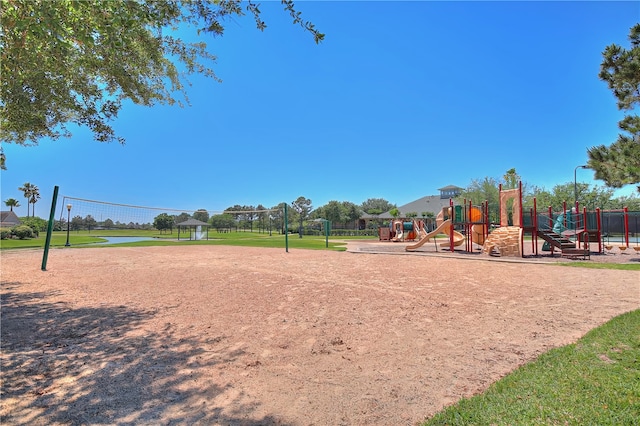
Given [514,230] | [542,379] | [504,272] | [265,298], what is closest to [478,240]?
[514,230]

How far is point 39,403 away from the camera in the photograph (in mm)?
2688

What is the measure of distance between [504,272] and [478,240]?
10.6 meters

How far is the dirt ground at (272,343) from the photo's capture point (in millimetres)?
2686

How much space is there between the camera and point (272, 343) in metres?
4.14

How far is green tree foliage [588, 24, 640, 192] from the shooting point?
5527 mm

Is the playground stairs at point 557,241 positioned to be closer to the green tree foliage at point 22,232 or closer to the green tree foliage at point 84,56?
the green tree foliage at point 84,56

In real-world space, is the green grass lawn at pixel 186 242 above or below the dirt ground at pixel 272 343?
above

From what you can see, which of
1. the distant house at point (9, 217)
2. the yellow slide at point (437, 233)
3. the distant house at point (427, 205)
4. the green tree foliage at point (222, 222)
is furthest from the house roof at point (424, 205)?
the distant house at point (9, 217)

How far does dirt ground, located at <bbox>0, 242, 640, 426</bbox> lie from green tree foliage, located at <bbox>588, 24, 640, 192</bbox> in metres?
2.76

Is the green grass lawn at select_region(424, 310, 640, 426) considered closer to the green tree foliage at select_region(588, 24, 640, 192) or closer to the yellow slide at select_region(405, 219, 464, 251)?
the green tree foliage at select_region(588, 24, 640, 192)

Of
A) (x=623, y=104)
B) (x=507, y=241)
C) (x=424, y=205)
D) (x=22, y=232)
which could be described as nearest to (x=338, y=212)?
(x=424, y=205)

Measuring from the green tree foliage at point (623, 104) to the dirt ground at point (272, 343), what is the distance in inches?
109

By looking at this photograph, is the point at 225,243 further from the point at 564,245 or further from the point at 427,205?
the point at 427,205

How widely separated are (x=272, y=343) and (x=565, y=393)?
2974 mm
